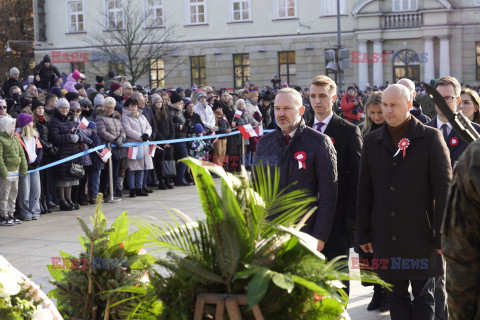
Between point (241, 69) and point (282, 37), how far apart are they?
11.2 feet

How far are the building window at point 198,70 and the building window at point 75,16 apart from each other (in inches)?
294

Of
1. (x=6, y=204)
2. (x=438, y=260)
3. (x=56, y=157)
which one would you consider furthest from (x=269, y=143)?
(x=56, y=157)

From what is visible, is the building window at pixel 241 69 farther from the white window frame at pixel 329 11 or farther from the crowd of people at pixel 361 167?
the crowd of people at pixel 361 167

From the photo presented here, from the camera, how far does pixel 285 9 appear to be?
147ft

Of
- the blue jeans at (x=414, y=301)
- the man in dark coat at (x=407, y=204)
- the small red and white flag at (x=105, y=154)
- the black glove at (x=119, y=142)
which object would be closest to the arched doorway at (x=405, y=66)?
the black glove at (x=119, y=142)

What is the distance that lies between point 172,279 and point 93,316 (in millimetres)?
1242

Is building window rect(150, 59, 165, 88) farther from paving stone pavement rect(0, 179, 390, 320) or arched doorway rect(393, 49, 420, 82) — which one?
paving stone pavement rect(0, 179, 390, 320)

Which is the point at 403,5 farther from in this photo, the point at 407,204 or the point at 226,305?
the point at 226,305

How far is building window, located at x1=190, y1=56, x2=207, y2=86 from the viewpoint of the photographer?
47.6m

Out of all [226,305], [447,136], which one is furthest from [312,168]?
[226,305]

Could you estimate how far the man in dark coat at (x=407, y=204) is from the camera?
5008 millimetres

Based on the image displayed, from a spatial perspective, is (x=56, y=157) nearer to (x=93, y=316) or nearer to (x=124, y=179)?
(x=124, y=179)

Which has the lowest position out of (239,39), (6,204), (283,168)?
(6,204)

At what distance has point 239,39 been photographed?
→ 46.3 metres
